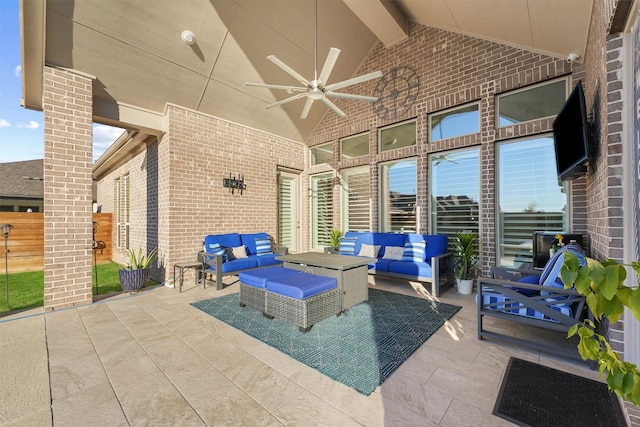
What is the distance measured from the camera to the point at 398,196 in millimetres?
Result: 6383

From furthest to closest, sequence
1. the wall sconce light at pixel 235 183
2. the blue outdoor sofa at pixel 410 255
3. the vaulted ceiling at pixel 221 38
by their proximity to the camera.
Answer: the wall sconce light at pixel 235 183
the blue outdoor sofa at pixel 410 255
the vaulted ceiling at pixel 221 38

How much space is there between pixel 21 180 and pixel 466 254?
55.6 ft

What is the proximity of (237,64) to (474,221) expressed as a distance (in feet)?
18.2

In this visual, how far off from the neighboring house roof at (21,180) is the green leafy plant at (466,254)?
613 inches

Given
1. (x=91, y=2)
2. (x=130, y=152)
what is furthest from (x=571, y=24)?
(x=130, y=152)

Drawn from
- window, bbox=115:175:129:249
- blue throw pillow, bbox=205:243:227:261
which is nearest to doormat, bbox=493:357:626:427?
blue throw pillow, bbox=205:243:227:261

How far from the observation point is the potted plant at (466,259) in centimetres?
479

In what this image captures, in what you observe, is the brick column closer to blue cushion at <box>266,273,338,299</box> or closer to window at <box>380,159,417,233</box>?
blue cushion at <box>266,273,338,299</box>

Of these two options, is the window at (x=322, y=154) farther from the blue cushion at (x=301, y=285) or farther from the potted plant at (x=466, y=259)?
the blue cushion at (x=301, y=285)

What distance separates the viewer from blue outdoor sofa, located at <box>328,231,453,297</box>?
15.4 feet

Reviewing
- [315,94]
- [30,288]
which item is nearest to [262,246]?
[315,94]

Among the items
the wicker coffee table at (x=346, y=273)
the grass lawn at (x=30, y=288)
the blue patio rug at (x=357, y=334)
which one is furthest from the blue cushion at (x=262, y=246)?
the grass lawn at (x=30, y=288)

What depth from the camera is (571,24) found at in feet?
11.8

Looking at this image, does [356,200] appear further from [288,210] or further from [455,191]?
[455,191]
